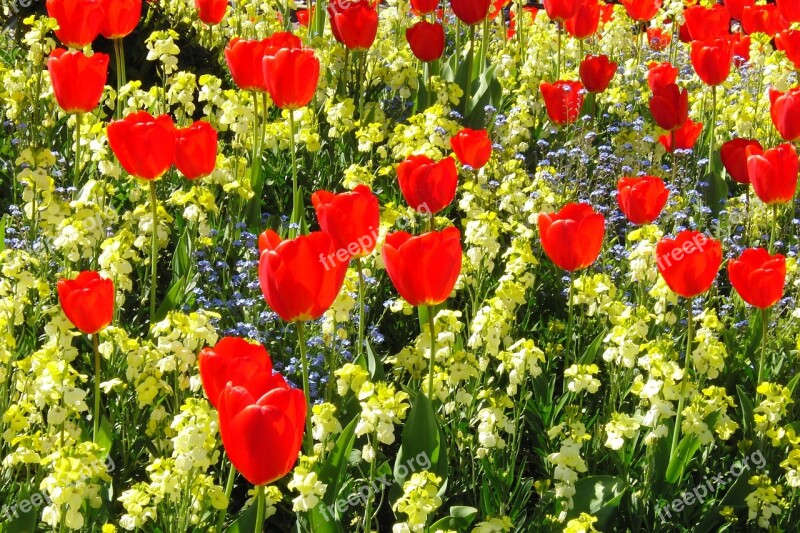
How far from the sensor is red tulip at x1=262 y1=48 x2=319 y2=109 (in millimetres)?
4012

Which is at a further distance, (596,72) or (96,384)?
(596,72)

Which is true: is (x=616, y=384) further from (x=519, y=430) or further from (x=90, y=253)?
(x=90, y=253)

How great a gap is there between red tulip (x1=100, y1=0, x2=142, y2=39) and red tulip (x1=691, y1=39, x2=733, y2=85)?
2.49 m

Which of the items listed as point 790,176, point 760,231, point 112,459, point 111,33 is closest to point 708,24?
point 760,231

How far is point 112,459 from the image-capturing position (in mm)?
3172

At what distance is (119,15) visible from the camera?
455 cm

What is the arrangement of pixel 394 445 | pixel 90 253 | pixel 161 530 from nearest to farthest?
pixel 161 530, pixel 394 445, pixel 90 253

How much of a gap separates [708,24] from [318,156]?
2243 millimetres

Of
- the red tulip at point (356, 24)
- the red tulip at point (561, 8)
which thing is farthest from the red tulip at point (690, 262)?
the red tulip at point (561, 8)

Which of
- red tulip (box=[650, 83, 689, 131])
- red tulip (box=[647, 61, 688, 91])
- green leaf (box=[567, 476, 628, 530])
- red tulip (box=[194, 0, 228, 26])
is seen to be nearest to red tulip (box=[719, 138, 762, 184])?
red tulip (box=[650, 83, 689, 131])

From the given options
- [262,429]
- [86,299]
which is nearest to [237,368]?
[262,429]

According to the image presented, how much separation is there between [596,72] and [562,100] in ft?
0.78

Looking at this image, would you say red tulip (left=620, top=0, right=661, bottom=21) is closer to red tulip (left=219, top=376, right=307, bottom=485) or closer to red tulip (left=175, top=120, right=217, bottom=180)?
red tulip (left=175, top=120, right=217, bottom=180)

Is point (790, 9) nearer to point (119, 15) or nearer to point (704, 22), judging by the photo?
point (704, 22)
